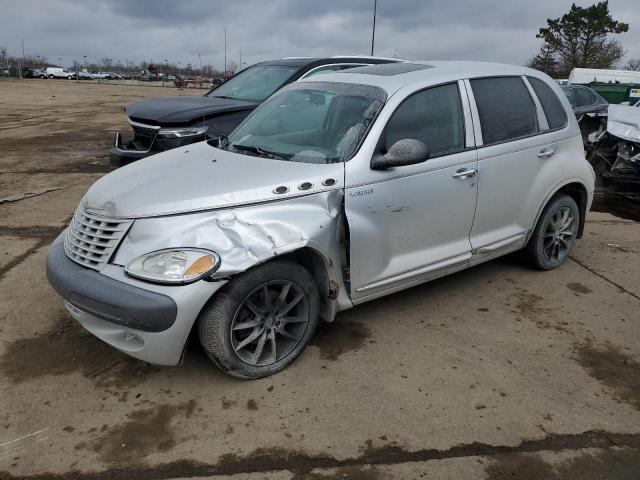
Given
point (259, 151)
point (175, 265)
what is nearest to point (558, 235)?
point (259, 151)

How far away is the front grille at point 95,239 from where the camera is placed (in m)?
2.93

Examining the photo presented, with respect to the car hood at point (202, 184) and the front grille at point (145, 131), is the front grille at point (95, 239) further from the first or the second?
the front grille at point (145, 131)

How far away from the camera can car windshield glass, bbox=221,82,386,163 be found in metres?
3.48

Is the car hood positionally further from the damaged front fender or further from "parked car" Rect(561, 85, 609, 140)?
"parked car" Rect(561, 85, 609, 140)

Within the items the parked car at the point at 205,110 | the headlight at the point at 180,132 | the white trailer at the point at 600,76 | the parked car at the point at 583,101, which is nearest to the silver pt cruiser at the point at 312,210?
the headlight at the point at 180,132

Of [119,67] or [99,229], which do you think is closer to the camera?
[99,229]

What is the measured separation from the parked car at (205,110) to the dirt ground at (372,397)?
213 centimetres

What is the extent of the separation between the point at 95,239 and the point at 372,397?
5.83 ft

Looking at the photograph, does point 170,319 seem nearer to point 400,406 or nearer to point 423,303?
point 400,406

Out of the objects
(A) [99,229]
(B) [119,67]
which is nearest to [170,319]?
(A) [99,229]

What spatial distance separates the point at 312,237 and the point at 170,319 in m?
0.90

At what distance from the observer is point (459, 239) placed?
3.95 meters

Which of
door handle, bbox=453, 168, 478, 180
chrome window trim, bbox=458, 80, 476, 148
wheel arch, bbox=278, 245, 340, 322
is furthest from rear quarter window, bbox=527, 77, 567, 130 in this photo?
wheel arch, bbox=278, 245, 340, 322

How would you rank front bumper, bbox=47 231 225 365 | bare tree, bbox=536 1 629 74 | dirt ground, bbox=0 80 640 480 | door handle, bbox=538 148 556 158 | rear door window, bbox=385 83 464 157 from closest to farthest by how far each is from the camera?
dirt ground, bbox=0 80 640 480 < front bumper, bbox=47 231 225 365 < rear door window, bbox=385 83 464 157 < door handle, bbox=538 148 556 158 < bare tree, bbox=536 1 629 74
